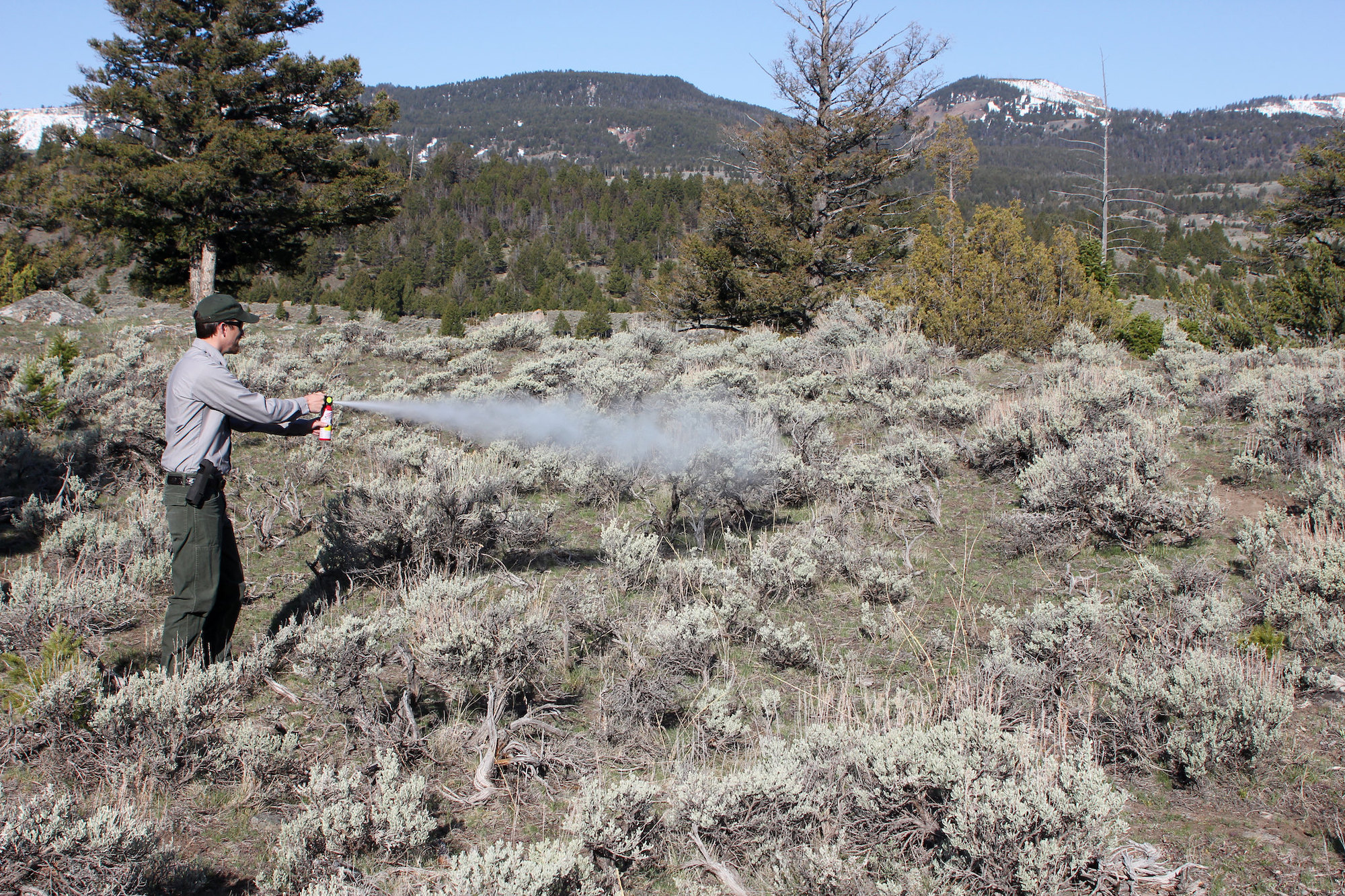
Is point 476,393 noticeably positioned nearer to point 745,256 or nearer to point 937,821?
point 937,821

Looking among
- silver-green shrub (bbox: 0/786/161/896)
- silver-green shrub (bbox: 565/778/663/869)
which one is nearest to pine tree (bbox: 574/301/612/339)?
silver-green shrub (bbox: 565/778/663/869)

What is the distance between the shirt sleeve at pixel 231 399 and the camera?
126 inches

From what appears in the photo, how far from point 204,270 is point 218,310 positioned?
613 inches

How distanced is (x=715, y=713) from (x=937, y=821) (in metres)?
0.92

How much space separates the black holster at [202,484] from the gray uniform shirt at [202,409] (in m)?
0.03

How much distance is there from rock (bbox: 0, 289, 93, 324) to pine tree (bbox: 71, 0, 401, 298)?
2.94m

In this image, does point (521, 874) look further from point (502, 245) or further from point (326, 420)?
point (502, 245)

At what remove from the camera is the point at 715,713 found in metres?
2.97

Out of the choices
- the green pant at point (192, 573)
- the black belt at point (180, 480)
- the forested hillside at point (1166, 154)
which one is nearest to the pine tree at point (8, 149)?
the black belt at point (180, 480)

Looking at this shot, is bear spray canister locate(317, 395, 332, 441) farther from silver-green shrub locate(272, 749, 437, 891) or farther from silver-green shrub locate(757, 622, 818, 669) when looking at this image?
silver-green shrub locate(757, 622, 818, 669)

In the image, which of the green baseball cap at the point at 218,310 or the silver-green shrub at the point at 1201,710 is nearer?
the silver-green shrub at the point at 1201,710

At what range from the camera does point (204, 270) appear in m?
16.2

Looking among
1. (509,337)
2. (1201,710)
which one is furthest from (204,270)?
(1201,710)

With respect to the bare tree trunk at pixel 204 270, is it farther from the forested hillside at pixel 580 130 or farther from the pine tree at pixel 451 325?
the forested hillside at pixel 580 130
